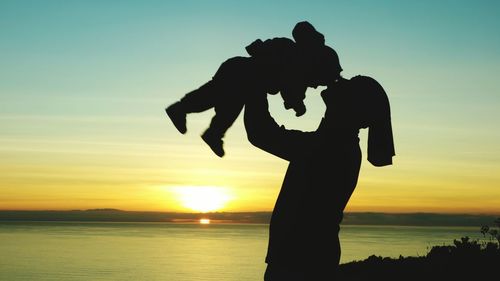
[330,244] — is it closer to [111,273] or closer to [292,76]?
[292,76]

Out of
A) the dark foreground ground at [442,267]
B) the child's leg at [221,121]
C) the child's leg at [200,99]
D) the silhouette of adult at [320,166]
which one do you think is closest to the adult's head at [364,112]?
the silhouette of adult at [320,166]

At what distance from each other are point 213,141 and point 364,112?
106cm

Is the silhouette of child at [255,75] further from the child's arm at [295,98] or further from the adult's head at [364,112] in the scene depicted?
the adult's head at [364,112]

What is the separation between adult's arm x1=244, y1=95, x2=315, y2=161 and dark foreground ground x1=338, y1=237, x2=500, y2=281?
13.7 metres

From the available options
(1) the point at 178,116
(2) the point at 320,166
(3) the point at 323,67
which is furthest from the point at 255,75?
(2) the point at 320,166

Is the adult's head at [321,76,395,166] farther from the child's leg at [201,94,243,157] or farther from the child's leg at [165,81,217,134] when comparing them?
the child's leg at [165,81,217,134]

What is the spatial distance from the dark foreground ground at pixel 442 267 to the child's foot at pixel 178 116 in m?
14.2

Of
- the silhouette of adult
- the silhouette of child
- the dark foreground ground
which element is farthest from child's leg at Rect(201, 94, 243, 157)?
the dark foreground ground

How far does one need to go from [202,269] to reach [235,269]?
4559mm

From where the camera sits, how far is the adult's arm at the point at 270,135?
14.2 ft

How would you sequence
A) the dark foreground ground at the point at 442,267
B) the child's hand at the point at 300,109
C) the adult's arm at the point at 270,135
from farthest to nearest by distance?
the dark foreground ground at the point at 442,267
the child's hand at the point at 300,109
the adult's arm at the point at 270,135

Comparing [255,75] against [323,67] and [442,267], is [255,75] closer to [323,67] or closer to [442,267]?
[323,67]

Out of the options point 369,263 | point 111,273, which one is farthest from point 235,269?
point 369,263

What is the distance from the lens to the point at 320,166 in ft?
15.1
